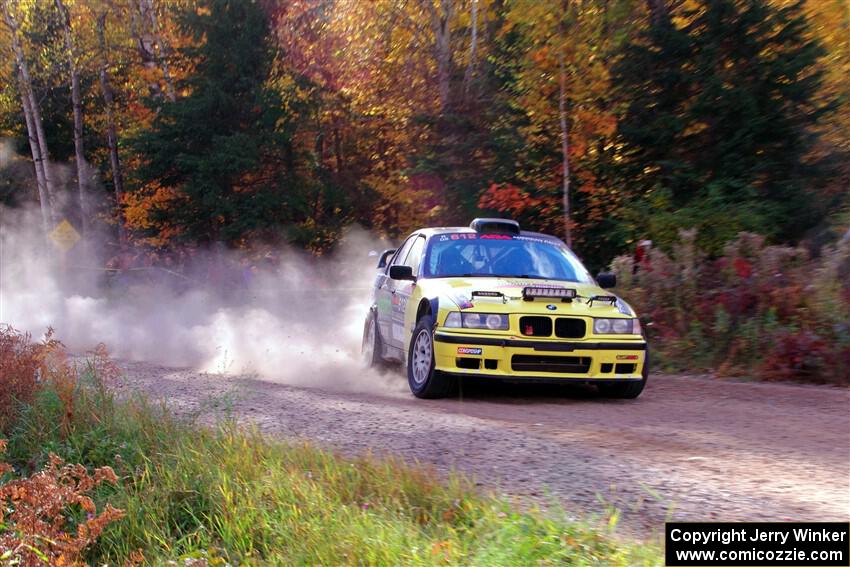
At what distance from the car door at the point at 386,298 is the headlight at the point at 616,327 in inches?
105

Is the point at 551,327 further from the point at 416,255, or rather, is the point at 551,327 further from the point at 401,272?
the point at 416,255

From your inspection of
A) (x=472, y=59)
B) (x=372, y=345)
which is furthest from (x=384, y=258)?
(x=472, y=59)

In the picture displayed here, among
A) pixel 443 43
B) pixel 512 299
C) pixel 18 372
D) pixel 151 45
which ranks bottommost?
pixel 18 372

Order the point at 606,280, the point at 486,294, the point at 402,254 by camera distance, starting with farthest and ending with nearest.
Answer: the point at 402,254 → the point at 606,280 → the point at 486,294

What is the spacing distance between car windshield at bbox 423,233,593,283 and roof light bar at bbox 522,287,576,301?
1094 millimetres

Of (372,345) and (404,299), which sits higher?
(404,299)

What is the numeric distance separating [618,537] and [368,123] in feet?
96.2

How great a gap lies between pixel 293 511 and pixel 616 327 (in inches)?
176

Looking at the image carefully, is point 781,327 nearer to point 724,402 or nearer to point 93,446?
point 724,402

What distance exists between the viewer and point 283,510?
526 cm

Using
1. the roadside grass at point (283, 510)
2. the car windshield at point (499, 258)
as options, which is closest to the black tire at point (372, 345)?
the car windshield at point (499, 258)

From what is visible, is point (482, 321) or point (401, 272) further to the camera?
point (401, 272)

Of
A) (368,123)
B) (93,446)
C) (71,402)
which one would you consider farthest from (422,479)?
(368,123)

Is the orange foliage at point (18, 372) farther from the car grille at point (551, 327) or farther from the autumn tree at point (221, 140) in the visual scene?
the autumn tree at point (221, 140)
